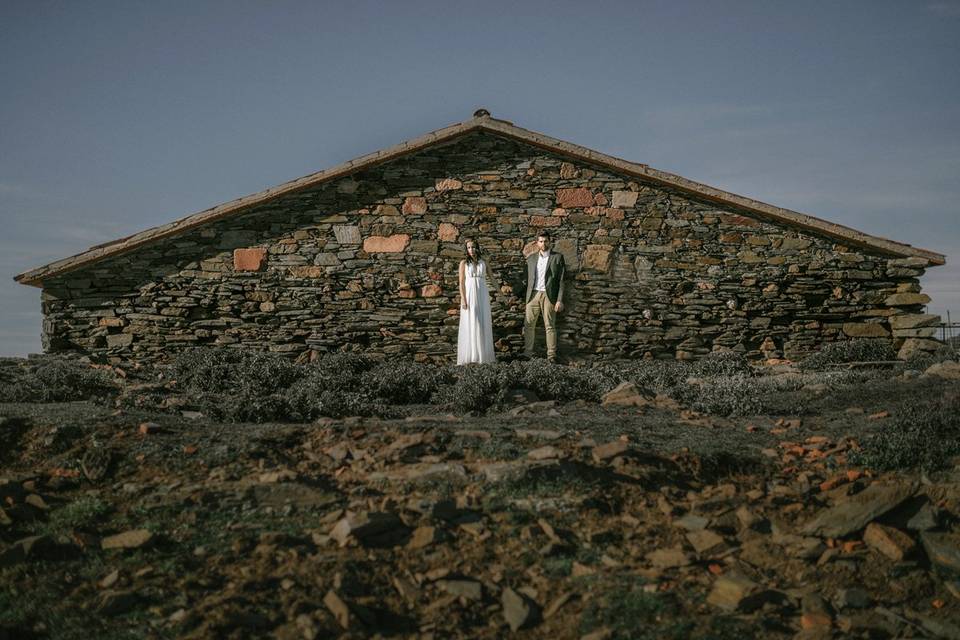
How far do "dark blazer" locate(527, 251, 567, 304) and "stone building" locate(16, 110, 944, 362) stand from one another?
0.27 m

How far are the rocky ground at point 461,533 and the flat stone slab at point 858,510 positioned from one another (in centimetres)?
2

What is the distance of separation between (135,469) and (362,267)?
7596mm

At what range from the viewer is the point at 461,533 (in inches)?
193

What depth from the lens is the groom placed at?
12945 millimetres

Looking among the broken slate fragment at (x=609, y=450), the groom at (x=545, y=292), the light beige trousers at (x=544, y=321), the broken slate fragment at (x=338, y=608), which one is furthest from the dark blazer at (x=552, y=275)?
the broken slate fragment at (x=338, y=608)

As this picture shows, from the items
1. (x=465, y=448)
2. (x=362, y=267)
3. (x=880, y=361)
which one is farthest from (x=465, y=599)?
(x=880, y=361)

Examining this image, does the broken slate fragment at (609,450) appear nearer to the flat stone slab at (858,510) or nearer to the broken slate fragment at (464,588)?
the flat stone slab at (858,510)

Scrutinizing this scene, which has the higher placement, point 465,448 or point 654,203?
point 654,203

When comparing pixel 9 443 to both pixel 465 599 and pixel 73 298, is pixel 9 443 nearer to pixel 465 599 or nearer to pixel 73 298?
pixel 465 599

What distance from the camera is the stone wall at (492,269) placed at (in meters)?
12.9

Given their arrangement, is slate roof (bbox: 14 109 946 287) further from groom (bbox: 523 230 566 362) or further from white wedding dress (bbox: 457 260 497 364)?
white wedding dress (bbox: 457 260 497 364)

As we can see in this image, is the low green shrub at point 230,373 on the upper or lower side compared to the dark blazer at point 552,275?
lower

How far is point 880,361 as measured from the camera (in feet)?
40.2

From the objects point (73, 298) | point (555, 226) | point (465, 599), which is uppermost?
point (555, 226)
